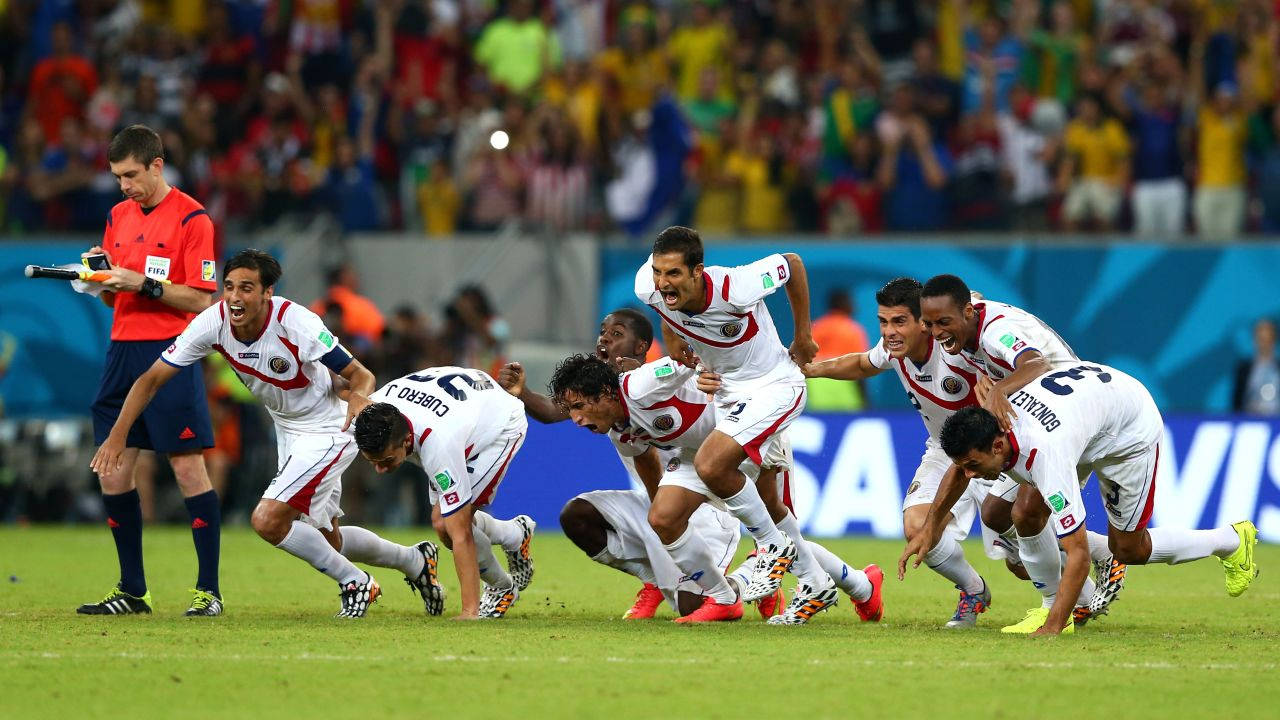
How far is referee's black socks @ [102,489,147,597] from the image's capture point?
33.6 feet

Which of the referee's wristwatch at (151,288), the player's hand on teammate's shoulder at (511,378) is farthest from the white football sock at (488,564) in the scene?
the referee's wristwatch at (151,288)

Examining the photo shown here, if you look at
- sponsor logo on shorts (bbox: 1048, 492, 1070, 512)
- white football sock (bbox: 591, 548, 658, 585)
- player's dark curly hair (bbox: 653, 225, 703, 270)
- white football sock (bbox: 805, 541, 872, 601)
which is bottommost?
white football sock (bbox: 591, 548, 658, 585)

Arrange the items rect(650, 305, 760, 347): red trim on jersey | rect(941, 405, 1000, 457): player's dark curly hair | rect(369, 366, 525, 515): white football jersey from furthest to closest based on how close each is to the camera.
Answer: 1. rect(650, 305, 760, 347): red trim on jersey
2. rect(369, 366, 525, 515): white football jersey
3. rect(941, 405, 1000, 457): player's dark curly hair

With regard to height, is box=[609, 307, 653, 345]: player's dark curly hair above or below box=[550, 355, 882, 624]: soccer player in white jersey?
above

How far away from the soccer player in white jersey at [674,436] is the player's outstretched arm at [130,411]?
214 centimetres

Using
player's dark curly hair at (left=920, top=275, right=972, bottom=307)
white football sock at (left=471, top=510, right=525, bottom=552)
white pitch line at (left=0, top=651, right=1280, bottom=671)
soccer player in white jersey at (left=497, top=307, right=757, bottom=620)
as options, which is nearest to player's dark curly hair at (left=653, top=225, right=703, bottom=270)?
soccer player in white jersey at (left=497, top=307, right=757, bottom=620)

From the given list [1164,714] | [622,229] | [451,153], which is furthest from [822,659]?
[451,153]

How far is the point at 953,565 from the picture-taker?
32.9 ft

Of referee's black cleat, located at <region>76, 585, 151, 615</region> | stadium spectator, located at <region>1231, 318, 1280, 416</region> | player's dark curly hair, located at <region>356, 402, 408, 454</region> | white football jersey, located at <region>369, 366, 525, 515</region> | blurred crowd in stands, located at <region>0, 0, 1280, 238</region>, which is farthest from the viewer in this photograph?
blurred crowd in stands, located at <region>0, 0, 1280, 238</region>

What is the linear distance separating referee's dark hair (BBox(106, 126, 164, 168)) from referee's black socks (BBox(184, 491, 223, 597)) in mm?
1941

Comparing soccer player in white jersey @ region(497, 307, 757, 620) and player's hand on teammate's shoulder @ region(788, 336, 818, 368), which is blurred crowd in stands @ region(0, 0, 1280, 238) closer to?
soccer player in white jersey @ region(497, 307, 757, 620)

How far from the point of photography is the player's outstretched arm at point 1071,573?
8.75m

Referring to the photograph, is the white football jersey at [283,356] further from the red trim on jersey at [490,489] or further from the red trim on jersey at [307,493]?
the red trim on jersey at [490,489]

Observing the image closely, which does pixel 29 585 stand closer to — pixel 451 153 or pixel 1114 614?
pixel 1114 614
